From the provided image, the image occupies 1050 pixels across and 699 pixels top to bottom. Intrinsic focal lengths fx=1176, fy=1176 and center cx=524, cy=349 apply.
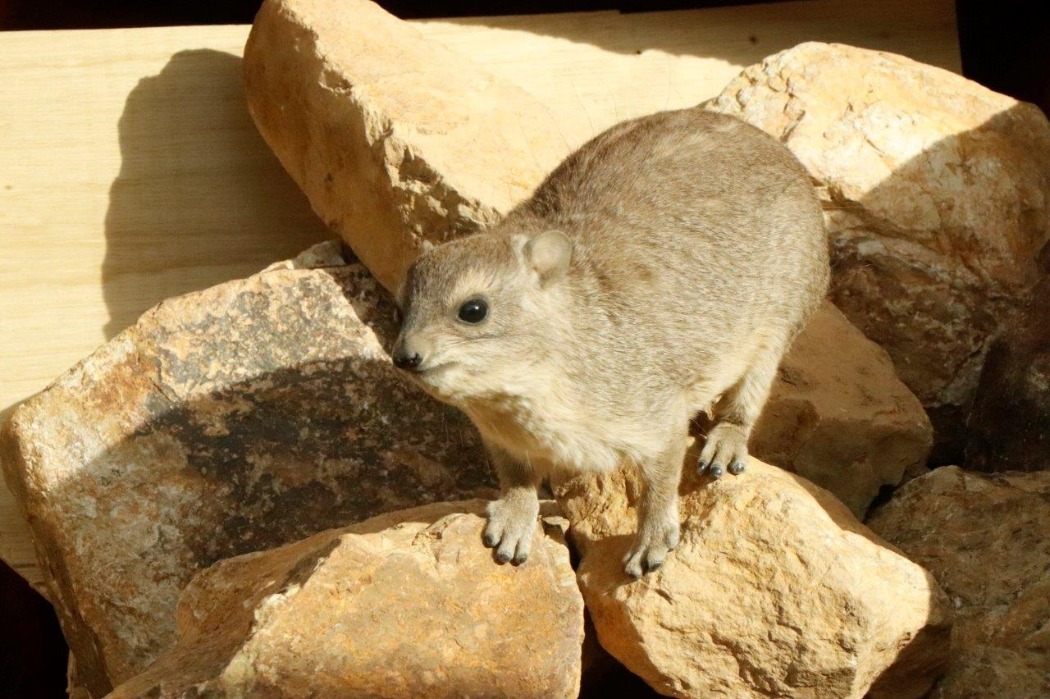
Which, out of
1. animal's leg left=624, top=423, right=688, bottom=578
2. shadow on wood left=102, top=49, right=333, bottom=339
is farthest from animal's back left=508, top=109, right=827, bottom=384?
shadow on wood left=102, top=49, right=333, bottom=339

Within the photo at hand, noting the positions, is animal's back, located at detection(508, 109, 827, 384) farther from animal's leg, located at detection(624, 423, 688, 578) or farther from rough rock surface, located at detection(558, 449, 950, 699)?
rough rock surface, located at detection(558, 449, 950, 699)

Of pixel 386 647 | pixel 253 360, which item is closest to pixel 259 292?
pixel 253 360

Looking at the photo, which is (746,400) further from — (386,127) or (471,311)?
(386,127)

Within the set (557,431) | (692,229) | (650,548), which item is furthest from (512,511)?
(692,229)

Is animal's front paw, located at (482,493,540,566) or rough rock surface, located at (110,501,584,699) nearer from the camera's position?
rough rock surface, located at (110,501,584,699)

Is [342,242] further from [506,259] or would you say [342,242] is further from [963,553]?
[963,553]
